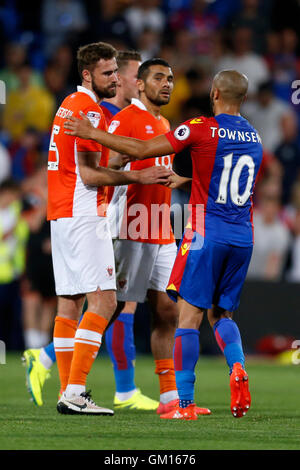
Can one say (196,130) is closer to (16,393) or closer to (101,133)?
(101,133)

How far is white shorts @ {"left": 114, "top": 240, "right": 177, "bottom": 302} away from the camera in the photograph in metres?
6.39

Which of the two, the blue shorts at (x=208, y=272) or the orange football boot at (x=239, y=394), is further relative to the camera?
the blue shorts at (x=208, y=272)

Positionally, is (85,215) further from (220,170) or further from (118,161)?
(220,170)

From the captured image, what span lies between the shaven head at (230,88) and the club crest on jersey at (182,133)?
0.33 m

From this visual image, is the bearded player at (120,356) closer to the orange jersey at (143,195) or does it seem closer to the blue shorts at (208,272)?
the orange jersey at (143,195)

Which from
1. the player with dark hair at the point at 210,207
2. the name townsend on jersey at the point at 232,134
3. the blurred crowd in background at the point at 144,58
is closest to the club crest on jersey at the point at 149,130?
the player with dark hair at the point at 210,207

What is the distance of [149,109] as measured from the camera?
21.3 ft

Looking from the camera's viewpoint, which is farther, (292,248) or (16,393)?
(292,248)

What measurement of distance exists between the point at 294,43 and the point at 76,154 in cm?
943

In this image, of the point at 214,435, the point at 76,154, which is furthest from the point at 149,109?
the point at 214,435

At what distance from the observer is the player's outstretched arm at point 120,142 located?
555 centimetres

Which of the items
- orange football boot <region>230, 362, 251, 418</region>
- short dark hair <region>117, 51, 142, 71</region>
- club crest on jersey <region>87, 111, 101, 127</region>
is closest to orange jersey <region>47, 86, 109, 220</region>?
club crest on jersey <region>87, 111, 101, 127</region>

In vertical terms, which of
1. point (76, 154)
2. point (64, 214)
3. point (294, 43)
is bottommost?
point (64, 214)

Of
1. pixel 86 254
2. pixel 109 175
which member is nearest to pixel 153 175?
pixel 109 175
